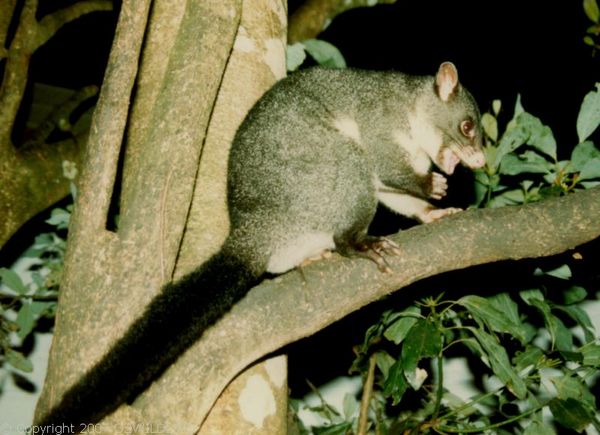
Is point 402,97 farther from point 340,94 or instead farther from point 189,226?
point 189,226

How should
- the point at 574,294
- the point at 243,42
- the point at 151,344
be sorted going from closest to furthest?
1. the point at 151,344
2. the point at 243,42
3. the point at 574,294

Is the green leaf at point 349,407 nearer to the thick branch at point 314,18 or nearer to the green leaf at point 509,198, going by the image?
the green leaf at point 509,198

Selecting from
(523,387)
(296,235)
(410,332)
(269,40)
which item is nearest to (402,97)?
(269,40)

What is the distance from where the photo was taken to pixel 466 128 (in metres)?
3.64

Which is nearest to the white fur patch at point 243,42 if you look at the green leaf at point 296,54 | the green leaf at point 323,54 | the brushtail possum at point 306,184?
the brushtail possum at point 306,184

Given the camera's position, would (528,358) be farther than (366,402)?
No

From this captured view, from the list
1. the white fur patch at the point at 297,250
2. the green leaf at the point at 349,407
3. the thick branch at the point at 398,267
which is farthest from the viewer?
the green leaf at the point at 349,407

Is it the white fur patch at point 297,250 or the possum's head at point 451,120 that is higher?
the possum's head at point 451,120

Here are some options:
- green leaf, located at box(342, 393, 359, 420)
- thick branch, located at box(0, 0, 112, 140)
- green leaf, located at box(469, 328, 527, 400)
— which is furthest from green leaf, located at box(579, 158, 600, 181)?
thick branch, located at box(0, 0, 112, 140)

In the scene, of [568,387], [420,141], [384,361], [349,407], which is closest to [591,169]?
[568,387]

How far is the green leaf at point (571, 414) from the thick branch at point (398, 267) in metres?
0.73

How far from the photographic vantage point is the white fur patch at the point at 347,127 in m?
3.20

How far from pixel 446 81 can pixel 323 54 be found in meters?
0.82

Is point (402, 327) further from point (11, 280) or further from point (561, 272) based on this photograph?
point (11, 280)
